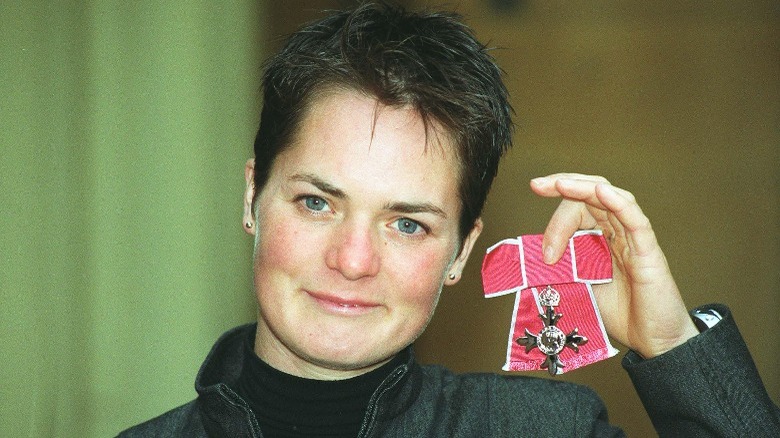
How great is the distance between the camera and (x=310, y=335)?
1.74 meters

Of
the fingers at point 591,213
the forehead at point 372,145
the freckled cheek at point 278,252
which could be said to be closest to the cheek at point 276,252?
the freckled cheek at point 278,252

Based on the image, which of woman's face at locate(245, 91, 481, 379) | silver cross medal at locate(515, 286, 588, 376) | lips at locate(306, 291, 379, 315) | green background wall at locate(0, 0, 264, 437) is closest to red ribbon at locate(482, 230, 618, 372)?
silver cross medal at locate(515, 286, 588, 376)

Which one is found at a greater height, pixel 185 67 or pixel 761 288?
pixel 185 67

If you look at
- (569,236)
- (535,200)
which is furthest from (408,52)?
(535,200)

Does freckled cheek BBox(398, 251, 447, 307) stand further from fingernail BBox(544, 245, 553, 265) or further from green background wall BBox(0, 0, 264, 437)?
green background wall BBox(0, 0, 264, 437)

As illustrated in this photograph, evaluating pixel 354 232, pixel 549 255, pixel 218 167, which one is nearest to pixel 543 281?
pixel 549 255

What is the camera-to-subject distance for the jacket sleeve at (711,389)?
170 cm

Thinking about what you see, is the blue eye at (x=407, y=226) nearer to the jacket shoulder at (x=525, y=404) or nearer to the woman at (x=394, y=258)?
the woman at (x=394, y=258)

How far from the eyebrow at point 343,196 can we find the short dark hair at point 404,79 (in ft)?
0.32

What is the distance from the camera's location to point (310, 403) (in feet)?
5.97

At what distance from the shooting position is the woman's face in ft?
5.49

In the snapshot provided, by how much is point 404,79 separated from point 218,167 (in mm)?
1510

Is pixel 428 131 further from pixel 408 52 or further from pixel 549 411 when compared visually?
pixel 549 411

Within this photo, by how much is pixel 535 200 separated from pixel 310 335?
96.0 inches
